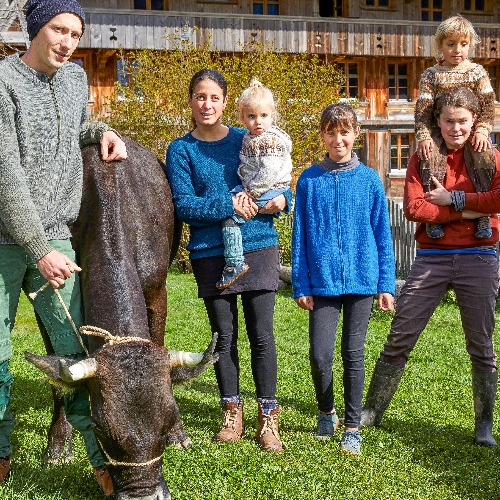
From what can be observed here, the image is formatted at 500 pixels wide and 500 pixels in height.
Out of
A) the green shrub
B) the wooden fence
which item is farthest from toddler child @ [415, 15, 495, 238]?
the green shrub

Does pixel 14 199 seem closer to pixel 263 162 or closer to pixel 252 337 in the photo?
pixel 263 162

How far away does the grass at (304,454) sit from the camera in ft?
13.9

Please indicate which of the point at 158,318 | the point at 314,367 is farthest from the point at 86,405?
the point at 314,367

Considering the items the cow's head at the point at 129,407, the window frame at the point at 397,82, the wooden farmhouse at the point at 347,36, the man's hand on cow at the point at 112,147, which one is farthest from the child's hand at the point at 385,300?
the window frame at the point at 397,82

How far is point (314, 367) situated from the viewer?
4.96 m

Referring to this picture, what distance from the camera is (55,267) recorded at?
377 centimetres

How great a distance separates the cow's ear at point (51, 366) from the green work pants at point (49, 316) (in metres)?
0.23

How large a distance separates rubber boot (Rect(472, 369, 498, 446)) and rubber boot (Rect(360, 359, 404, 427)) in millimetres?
579

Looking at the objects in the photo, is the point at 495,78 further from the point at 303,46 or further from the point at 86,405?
the point at 86,405

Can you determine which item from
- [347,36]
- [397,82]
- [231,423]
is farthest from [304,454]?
[397,82]

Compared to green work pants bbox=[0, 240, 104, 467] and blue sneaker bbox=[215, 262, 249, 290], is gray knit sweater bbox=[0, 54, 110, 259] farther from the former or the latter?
blue sneaker bbox=[215, 262, 249, 290]

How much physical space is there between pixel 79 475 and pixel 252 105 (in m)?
2.68

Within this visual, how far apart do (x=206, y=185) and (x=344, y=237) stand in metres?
1.03

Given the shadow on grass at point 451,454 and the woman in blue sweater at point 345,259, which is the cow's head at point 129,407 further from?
the shadow on grass at point 451,454
